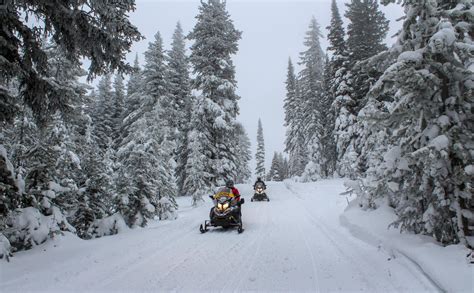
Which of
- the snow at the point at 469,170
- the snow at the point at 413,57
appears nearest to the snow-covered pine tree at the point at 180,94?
the snow at the point at 413,57

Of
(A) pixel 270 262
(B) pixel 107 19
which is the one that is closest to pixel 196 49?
(B) pixel 107 19

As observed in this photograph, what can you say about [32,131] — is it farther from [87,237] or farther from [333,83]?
[333,83]

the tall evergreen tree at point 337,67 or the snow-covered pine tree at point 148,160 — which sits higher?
the tall evergreen tree at point 337,67

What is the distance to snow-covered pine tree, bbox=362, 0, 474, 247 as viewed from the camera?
21.5 ft

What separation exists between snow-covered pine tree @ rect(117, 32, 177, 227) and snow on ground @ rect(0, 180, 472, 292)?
98.7 inches

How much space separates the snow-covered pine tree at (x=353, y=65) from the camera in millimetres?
27792

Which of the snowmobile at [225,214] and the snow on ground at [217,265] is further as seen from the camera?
the snowmobile at [225,214]

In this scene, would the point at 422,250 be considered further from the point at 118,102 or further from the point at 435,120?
the point at 118,102

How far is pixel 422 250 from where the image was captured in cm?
670

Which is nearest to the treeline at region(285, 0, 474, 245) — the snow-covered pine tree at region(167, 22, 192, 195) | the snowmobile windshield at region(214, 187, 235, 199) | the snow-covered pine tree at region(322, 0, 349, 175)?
the snowmobile windshield at region(214, 187, 235, 199)

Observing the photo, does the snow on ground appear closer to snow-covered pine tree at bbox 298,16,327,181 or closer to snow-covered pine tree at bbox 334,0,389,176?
snow-covered pine tree at bbox 334,0,389,176

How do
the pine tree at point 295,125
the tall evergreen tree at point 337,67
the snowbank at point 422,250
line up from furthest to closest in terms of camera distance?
the pine tree at point 295,125 < the tall evergreen tree at point 337,67 < the snowbank at point 422,250

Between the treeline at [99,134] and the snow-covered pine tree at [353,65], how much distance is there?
9.69 metres

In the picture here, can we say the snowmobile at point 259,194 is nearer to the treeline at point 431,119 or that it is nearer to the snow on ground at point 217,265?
the snow on ground at point 217,265
